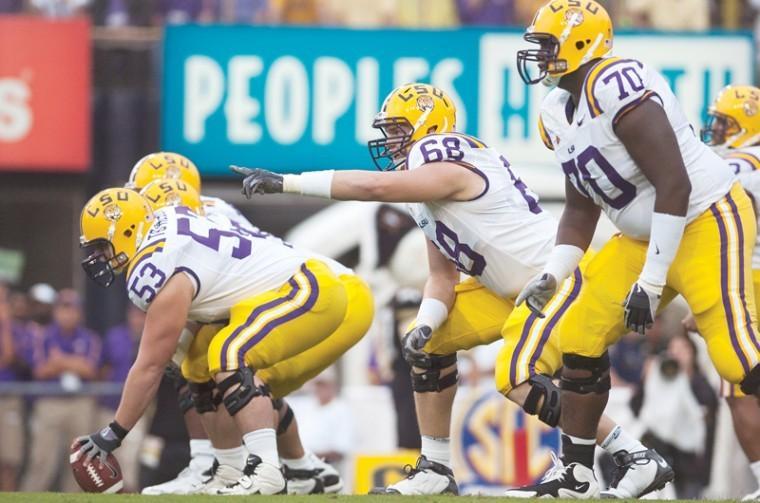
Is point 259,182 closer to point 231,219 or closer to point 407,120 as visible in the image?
point 407,120

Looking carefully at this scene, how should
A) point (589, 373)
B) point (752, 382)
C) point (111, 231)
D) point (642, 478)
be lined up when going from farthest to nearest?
point (111, 231), point (642, 478), point (589, 373), point (752, 382)

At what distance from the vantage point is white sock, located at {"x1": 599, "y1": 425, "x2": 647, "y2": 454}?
700cm

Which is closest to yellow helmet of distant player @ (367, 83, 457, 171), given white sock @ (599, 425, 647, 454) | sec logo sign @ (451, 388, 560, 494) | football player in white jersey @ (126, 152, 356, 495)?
football player in white jersey @ (126, 152, 356, 495)

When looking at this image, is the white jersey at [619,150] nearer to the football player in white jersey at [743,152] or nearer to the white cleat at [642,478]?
the white cleat at [642,478]

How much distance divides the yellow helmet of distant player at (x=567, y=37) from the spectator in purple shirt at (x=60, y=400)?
21.4 feet

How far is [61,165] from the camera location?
47.2 ft

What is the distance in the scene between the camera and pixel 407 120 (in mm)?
7438

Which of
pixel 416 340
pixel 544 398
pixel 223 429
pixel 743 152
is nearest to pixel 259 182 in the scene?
pixel 416 340

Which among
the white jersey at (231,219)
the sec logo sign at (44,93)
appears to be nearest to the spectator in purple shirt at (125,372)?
the sec logo sign at (44,93)

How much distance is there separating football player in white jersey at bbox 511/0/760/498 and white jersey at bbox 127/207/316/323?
5.08ft

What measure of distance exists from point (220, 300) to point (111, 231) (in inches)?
24.0

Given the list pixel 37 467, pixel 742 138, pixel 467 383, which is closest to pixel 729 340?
pixel 742 138

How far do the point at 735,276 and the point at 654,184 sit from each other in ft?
1.59

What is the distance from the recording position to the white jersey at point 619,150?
245 inches
